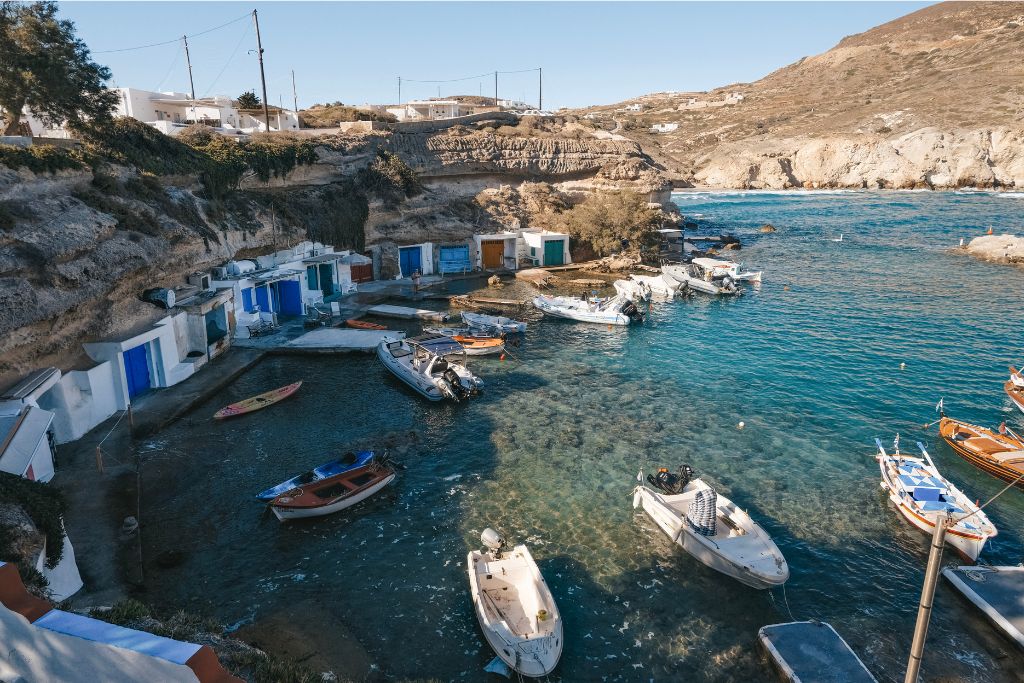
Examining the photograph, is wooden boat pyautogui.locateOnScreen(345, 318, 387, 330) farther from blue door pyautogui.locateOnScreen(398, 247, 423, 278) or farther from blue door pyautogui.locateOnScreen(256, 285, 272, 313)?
blue door pyautogui.locateOnScreen(398, 247, 423, 278)

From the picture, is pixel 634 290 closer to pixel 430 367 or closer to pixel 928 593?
pixel 430 367

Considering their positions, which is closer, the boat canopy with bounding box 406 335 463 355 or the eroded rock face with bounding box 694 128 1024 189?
the boat canopy with bounding box 406 335 463 355

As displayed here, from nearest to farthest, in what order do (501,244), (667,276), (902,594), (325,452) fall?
(902,594) < (325,452) < (667,276) < (501,244)

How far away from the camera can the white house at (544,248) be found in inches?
2092

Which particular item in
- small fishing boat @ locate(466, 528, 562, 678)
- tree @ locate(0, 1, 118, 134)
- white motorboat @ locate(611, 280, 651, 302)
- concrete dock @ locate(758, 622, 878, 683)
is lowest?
concrete dock @ locate(758, 622, 878, 683)

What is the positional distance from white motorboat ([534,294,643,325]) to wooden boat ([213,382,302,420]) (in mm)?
17952

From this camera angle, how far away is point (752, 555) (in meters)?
15.5

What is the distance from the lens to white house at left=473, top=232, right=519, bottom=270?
172 ft

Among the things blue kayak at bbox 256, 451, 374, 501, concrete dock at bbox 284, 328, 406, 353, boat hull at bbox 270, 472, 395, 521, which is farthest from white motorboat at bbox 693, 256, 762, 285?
boat hull at bbox 270, 472, 395, 521

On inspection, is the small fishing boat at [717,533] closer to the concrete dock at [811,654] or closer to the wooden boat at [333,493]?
the concrete dock at [811,654]

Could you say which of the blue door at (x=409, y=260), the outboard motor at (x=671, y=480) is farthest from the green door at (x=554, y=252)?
the outboard motor at (x=671, y=480)

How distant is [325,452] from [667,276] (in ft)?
111

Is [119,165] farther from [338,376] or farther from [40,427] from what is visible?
[40,427]

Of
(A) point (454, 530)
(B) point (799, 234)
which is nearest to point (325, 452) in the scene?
(A) point (454, 530)
